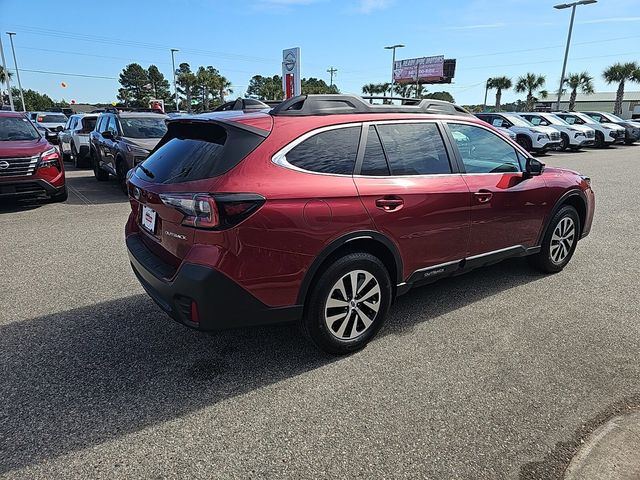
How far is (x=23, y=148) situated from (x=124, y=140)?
6.76 feet

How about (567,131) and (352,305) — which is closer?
(352,305)

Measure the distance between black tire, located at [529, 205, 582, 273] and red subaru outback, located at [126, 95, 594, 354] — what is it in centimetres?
88

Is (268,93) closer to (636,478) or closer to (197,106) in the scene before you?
(197,106)

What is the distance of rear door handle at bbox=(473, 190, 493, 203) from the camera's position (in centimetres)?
380

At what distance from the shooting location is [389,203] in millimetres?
3184

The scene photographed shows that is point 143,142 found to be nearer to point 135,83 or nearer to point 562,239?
point 562,239

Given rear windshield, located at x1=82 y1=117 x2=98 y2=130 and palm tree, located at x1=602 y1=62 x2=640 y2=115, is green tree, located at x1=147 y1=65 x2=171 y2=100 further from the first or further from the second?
rear windshield, located at x1=82 y1=117 x2=98 y2=130

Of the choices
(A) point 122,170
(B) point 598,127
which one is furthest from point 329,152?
(B) point 598,127

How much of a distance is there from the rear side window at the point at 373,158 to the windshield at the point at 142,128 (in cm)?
766

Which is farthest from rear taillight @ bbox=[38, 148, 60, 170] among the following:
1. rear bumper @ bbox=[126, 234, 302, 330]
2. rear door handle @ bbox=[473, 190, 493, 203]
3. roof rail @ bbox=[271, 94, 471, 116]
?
rear door handle @ bbox=[473, 190, 493, 203]

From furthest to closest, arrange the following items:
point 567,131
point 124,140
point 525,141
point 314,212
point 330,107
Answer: point 567,131 → point 525,141 → point 124,140 → point 330,107 → point 314,212

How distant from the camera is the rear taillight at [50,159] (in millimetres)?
7673

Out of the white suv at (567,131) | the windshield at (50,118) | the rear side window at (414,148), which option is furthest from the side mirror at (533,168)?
the windshield at (50,118)

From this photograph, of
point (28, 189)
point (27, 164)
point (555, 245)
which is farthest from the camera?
point (28, 189)
